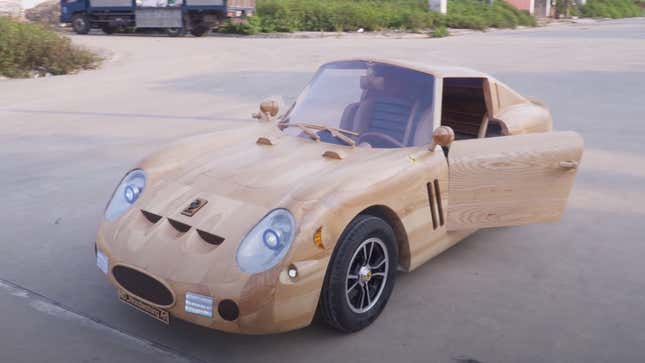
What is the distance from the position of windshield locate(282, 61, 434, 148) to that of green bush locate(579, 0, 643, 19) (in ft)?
168

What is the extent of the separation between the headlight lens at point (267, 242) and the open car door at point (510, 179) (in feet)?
4.52

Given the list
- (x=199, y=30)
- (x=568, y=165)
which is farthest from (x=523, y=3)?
(x=568, y=165)

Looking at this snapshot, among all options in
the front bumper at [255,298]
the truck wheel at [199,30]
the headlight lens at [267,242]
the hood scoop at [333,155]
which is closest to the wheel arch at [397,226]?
the hood scoop at [333,155]

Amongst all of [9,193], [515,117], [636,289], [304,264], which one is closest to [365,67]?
[515,117]

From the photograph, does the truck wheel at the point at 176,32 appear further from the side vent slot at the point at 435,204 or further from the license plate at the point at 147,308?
the license plate at the point at 147,308

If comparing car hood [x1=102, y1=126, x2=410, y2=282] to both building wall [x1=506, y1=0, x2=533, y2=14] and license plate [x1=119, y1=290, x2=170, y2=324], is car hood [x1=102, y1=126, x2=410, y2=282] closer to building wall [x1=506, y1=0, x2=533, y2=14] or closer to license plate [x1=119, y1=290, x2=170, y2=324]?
license plate [x1=119, y1=290, x2=170, y2=324]

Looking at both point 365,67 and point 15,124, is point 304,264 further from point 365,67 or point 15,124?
point 15,124

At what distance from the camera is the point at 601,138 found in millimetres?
8766

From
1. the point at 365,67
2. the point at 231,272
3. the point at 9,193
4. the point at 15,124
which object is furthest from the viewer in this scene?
the point at 15,124

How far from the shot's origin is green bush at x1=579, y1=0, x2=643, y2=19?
168ft

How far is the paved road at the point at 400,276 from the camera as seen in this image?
369cm

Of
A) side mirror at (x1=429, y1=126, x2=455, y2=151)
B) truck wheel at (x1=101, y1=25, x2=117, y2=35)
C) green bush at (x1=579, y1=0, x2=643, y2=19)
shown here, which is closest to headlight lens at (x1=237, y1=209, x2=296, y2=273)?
side mirror at (x1=429, y1=126, x2=455, y2=151)

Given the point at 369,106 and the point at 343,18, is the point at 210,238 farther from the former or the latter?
the point at 343,18

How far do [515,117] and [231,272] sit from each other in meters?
3.12
